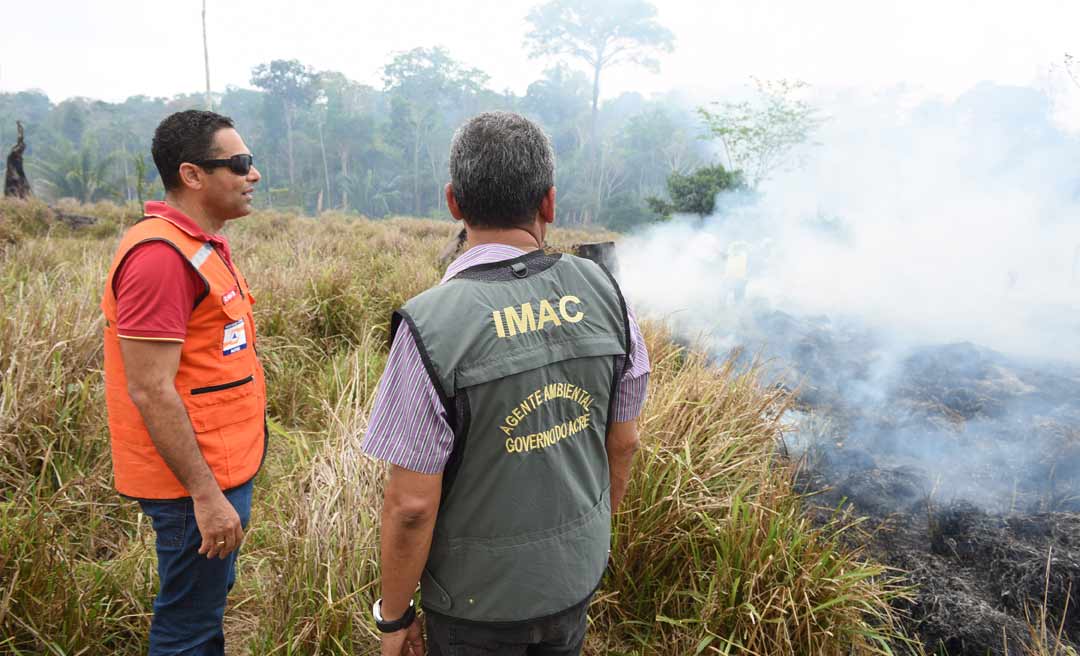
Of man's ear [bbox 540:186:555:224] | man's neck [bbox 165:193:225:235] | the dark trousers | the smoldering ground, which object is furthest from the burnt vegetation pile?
man's neck [bbox 165:193:225:235]

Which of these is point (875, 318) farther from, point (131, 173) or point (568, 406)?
point (131, 173)

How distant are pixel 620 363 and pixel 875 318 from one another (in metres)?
8.26

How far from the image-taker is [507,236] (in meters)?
1.26

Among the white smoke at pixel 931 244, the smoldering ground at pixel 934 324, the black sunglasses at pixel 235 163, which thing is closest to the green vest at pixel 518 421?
the black sunglasses at pixel 235 163

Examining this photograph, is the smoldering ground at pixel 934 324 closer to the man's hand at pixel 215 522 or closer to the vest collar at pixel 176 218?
the man's hand at pixel 215 522

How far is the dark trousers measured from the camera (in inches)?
50.3

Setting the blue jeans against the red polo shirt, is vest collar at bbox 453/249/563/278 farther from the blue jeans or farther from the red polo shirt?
the blue jeans

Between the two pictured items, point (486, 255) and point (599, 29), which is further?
point (599, 29)

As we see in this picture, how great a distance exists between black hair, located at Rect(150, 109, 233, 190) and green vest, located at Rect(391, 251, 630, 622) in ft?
3.80

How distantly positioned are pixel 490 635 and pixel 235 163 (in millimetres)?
1596

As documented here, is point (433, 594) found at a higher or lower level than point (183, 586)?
higher

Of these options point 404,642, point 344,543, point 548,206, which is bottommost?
point 344,543

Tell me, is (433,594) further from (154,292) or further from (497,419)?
(154,292)

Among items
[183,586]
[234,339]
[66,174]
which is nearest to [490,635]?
[183,586]
